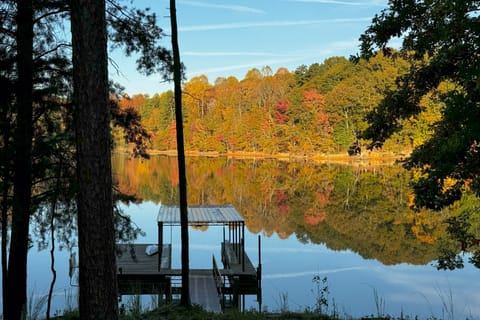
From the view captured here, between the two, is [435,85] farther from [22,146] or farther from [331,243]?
[331,243]

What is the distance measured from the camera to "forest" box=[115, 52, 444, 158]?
55.8 meters

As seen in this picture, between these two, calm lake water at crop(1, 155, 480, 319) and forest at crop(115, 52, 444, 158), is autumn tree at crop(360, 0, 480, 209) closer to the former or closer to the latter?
calm lake water at crop(1, 155, 480, 319)

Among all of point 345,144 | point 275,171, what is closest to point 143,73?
point 275,171

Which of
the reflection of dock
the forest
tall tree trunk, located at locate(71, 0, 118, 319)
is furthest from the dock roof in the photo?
the forest

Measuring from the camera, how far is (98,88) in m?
3.95

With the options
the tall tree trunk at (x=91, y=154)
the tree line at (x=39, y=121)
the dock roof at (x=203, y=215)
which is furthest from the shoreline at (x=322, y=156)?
the tall tree trunk at (x=91, y=154)

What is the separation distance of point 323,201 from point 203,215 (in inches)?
809

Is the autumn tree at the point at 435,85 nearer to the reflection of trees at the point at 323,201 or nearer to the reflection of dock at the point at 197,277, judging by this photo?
the reflection of dock at the point at 197,277

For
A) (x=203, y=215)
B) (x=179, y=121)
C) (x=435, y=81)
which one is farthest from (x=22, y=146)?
(x=203, y=215)

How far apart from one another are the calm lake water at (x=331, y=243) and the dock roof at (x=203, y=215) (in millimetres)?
2203

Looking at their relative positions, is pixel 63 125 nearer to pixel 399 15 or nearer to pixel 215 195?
pixel 399 15

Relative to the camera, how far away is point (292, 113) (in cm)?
6381

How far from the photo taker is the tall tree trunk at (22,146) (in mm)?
6512

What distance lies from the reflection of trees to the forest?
4832mm
